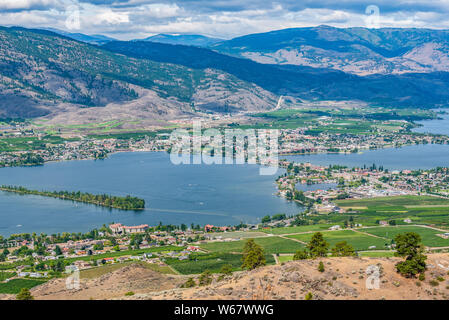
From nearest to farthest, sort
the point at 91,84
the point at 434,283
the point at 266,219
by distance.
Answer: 1. the point at 434,283
2. the point at 266,219
3. the point at 91,84

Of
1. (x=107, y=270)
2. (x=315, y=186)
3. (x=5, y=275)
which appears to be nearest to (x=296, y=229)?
(x=107, y=270)

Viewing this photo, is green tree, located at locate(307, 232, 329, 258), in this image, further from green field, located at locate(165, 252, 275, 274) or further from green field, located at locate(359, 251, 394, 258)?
green field, located at locate(359, 251, 394, 258)

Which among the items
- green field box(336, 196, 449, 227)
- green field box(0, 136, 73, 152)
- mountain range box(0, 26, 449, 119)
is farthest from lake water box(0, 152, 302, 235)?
mountain range box(0, 26, 449, 119)

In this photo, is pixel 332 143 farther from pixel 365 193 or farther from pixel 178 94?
pixel 178 94

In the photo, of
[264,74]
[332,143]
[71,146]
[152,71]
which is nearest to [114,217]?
[71,146]

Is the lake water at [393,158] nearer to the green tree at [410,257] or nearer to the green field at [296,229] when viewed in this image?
the green field at [296,229]

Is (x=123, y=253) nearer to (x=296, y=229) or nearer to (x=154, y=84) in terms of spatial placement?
(x=296, y=229)

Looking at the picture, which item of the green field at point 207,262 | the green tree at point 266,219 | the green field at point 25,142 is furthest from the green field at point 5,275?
the green field at point 25,142
